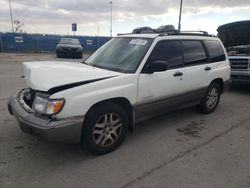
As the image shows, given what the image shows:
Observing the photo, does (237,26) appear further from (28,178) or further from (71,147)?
(28,178)

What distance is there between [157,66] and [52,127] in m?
1.82

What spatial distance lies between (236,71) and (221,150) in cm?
456

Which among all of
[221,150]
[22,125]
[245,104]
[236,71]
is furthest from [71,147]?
[236,71]

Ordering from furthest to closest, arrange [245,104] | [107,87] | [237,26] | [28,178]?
[237,26]
[245,104]
[107,87]
[28,178]

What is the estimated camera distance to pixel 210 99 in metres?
5.54

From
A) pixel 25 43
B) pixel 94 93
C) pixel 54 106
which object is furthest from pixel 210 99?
pixel 25 43

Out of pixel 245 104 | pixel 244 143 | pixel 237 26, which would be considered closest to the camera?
pixel 244 143

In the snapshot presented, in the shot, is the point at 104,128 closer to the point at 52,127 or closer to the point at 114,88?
the point at 114,88

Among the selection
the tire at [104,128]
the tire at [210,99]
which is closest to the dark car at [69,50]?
the tire at [210,99]

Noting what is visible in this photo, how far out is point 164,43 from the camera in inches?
168

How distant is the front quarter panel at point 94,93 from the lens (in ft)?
9.85

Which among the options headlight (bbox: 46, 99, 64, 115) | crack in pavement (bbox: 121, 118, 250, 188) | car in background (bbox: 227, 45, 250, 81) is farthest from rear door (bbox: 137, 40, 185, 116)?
car in background (bbox: 227, 45, 250, 81)

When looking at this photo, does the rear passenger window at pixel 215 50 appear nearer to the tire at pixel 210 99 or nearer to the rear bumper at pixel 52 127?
the tire at pixel 210 99

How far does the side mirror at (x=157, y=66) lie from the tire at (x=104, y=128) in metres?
0.79
